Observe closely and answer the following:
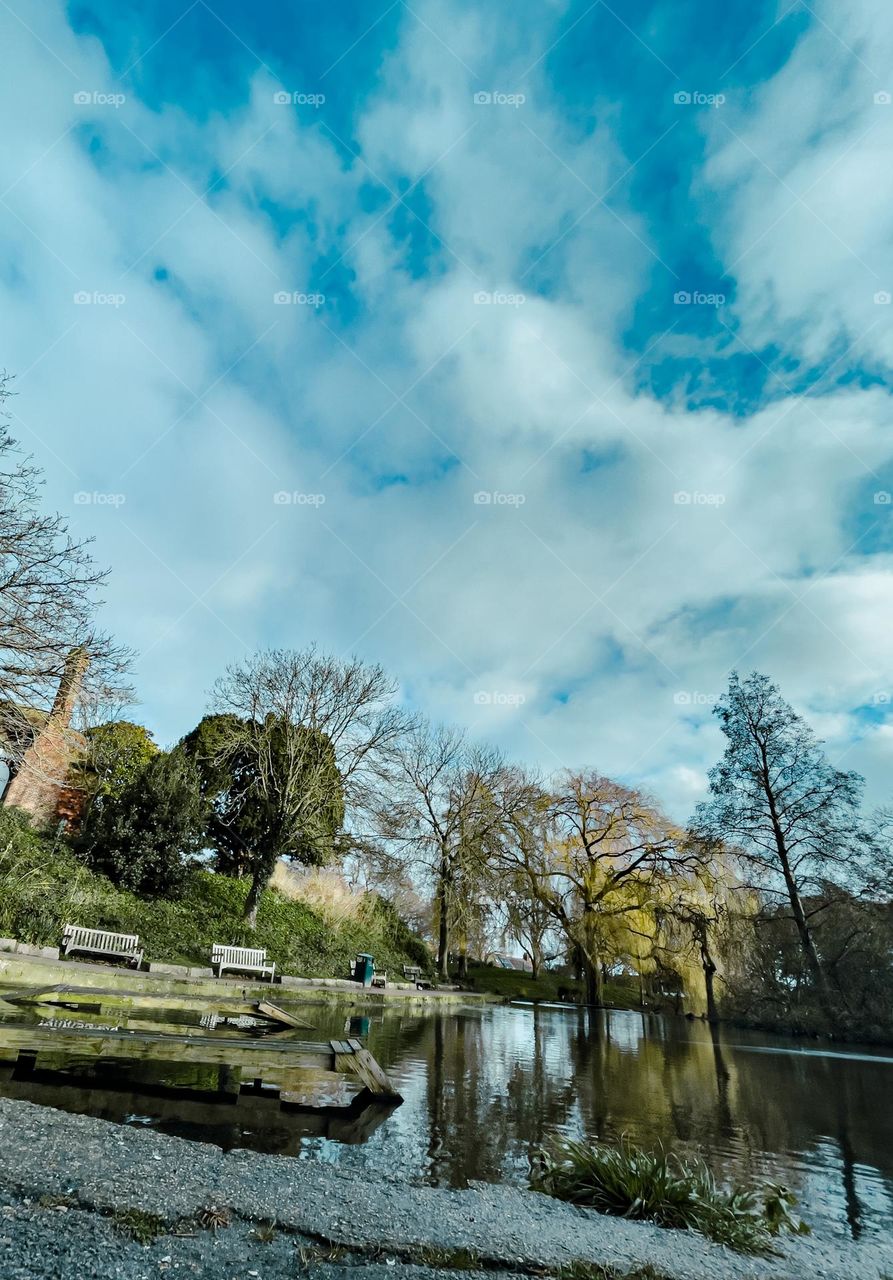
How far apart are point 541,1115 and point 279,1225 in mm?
4511

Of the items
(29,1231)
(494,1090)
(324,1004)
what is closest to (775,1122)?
(494,1090)

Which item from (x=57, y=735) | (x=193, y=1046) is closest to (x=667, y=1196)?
(x=193, y=1046)

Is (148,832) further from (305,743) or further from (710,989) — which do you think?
(710,989)

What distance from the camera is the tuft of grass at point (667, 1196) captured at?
4.06 metres

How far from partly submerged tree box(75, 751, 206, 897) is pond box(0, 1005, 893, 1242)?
9324 millimetres

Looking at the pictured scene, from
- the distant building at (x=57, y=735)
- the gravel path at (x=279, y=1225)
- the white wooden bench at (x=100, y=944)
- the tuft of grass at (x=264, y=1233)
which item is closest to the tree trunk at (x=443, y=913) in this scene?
the white wooden bench at (x=100, y=944)

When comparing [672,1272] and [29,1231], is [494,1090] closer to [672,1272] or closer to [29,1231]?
[672,1272]

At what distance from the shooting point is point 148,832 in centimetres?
1923

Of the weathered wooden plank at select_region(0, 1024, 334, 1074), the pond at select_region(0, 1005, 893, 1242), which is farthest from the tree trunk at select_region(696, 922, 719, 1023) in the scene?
the weathered wooden plank at select_region(0, 1024, 334, 1074)

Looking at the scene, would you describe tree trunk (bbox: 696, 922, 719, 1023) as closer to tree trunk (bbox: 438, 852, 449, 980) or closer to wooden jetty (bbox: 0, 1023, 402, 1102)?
tree trunk (bbox: 438, 852, 449, 980)

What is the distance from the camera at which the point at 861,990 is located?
65.5 ft

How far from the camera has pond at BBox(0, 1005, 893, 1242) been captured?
201 inches

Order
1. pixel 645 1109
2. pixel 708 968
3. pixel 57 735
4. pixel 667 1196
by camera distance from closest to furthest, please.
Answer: pixel 667 1196 < pixel 645 1109 < pixel 57 735 < pixel 708 968

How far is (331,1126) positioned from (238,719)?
2328 cm
